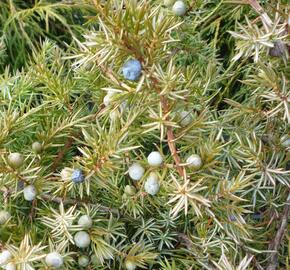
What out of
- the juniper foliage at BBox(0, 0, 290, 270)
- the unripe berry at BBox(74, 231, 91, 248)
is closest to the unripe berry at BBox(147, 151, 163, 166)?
the juniper foliage at BBox(0, 0, 290, 270)

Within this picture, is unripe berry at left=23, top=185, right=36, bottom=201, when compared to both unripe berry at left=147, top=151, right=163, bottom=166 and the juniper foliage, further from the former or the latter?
unripe berry at left=147, top=151, right=163, bottom=166

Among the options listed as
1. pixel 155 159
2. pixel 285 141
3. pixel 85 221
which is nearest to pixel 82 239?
pixel 85 221

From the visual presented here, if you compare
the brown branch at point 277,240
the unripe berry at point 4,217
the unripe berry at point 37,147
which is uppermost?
the unripe berry at point 37,147

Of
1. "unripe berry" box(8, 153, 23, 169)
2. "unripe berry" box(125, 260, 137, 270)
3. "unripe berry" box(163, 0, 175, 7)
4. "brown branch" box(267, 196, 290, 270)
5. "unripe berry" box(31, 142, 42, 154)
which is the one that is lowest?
"brown branch" box(267, 196, 290, 270)

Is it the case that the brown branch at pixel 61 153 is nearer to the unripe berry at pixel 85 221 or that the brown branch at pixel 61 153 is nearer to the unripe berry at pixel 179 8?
the unripe berry at pixel 85 221

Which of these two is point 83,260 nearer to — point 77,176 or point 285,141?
point 77,176

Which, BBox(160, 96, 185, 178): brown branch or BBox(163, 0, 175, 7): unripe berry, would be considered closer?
BBox(160, 96, 185, 178): brown branch

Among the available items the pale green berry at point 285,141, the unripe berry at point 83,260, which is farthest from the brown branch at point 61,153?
the pale green berry at point 285,141

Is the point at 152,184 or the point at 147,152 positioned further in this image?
the point at 147,152
